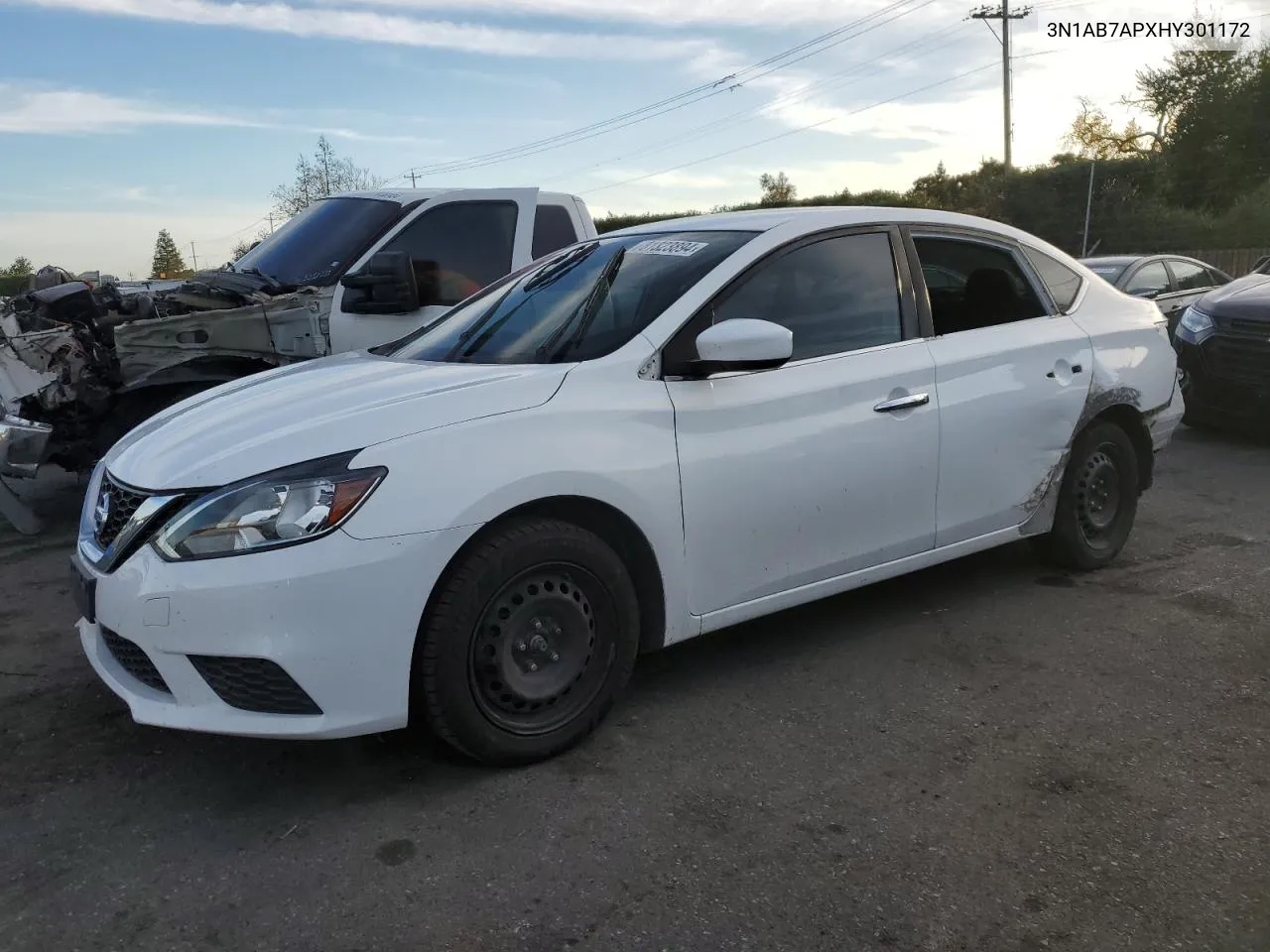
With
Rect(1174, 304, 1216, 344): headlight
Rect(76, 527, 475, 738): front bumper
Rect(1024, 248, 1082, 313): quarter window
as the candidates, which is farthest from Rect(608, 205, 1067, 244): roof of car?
Rect(1174, 304, 1216, 344): headlight

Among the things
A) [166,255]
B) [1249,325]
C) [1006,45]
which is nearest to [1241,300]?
[1249,325]

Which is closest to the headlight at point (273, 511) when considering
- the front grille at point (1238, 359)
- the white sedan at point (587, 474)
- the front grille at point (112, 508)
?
the white sedan at point (587, 474)

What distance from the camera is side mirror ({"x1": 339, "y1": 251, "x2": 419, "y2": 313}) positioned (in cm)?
630

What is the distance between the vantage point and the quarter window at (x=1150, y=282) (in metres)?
11.3

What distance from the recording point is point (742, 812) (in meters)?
2.98

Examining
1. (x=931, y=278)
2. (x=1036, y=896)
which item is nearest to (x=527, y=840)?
(x=1036, y=896)

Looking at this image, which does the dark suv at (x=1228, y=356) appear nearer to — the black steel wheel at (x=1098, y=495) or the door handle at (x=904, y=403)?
the black steel wheel at (x=1098, y=495)

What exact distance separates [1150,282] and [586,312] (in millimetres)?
9783

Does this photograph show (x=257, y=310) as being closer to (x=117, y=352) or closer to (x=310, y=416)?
(x=117, y=352)

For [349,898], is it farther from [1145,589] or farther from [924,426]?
[1145,589]

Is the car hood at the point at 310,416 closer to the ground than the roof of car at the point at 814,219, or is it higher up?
closer to the ground

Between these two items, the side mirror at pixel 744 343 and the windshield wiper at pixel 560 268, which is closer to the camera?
the side mirror at pixel 744 343

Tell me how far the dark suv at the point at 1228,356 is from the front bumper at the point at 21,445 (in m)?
8.27

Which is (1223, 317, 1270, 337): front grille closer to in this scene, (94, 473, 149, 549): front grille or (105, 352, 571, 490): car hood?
(105, 352, 571, 490): car hood
